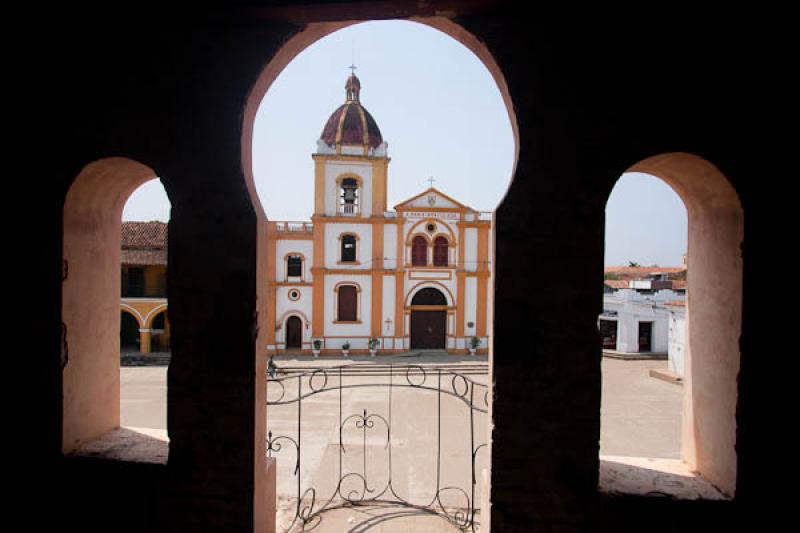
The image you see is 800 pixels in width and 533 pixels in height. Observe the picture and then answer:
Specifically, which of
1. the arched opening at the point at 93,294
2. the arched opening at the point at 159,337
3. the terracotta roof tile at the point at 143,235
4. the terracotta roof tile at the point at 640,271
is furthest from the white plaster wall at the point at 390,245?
the terracotta roof tile at the point at 640,271

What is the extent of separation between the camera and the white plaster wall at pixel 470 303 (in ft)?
75.5

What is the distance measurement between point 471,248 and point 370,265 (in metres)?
5.80

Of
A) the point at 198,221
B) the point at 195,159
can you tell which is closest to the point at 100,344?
the point at 198,221

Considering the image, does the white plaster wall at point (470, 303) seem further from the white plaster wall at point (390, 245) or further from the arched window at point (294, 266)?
the arched window at point (294, 266)

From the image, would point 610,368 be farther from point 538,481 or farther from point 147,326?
point 147,326

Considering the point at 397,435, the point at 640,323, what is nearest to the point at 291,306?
the point at 397,435

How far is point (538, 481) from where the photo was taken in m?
2.80

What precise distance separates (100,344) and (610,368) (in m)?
21.1

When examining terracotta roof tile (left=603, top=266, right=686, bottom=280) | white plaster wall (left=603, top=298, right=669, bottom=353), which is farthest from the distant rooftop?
terracotta roof tile (left=603, top=266, right=686, bottom=280)

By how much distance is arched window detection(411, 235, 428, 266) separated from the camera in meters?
23.0

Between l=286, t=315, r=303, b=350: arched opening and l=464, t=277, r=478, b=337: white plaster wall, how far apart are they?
9250 millimetres

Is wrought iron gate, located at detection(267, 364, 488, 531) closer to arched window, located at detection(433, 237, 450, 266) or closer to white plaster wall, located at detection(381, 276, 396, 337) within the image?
white plaster wall, located at detection(381, 276, 396, 337)

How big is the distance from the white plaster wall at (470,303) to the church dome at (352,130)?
9358 mm

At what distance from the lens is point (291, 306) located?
73.7 ft
